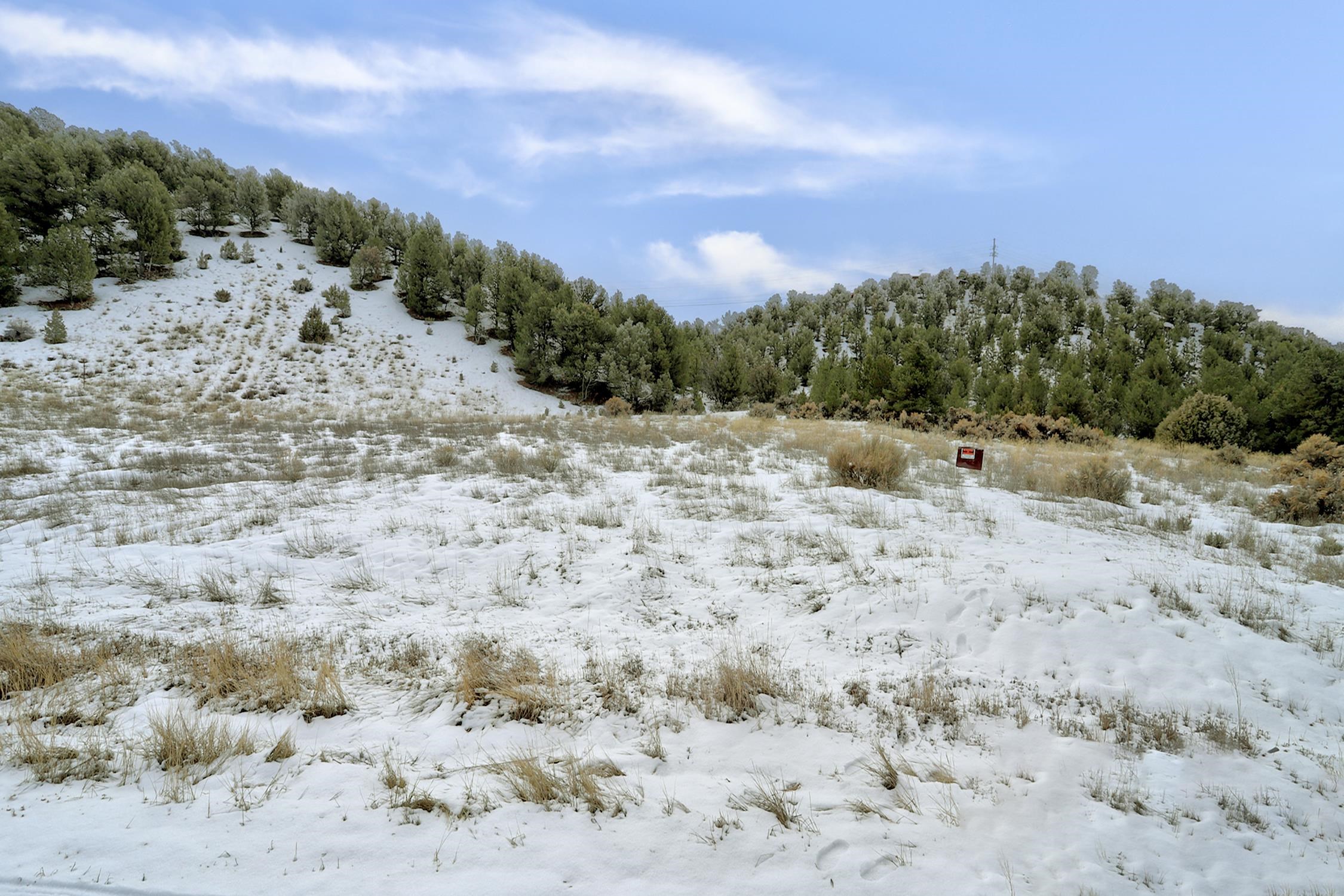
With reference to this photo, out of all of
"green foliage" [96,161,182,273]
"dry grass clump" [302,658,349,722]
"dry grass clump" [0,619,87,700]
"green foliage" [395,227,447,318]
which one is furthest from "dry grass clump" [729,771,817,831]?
"green foliage" [96,161,182,273]

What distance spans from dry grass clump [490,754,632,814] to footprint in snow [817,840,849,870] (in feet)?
3.38

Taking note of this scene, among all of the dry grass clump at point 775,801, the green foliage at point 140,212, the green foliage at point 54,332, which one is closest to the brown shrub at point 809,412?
the dry grass clump at point 775,801

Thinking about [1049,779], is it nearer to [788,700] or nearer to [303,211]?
[788,700]

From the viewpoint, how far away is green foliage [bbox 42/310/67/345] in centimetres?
2883

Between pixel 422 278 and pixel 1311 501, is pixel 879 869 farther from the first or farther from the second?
pixel 422 278

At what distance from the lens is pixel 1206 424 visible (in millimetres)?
19672

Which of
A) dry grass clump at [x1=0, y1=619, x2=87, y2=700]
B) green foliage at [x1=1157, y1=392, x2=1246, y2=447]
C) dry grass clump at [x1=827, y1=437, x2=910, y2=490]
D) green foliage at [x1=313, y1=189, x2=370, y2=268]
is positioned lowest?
dry grass clump at [x1=0, y1=619, x2=87, y2=700]

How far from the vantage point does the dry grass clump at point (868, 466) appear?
977 centimetres

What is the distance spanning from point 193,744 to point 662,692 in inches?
114

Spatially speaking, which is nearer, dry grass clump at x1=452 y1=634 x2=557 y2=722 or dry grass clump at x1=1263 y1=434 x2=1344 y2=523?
dry grass clump at x1=452 y1=634 x2=557 y2=722

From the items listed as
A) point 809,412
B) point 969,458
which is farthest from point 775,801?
point 809,412

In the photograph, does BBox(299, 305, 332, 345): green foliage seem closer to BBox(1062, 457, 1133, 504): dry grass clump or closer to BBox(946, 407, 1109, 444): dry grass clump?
BBox(946, 407, 1109, 444): dry grass clump

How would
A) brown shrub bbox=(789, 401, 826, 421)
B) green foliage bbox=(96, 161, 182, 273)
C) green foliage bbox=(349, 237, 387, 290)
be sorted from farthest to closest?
1. green foliage bbox=(349, 237, 387, 290)
2. green foliage bbox=(96, 161, 182, 273)
3. brown shrub bbox=(789, 401, 826, 421)

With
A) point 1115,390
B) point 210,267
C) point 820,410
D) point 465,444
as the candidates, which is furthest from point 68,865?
point 210,267
